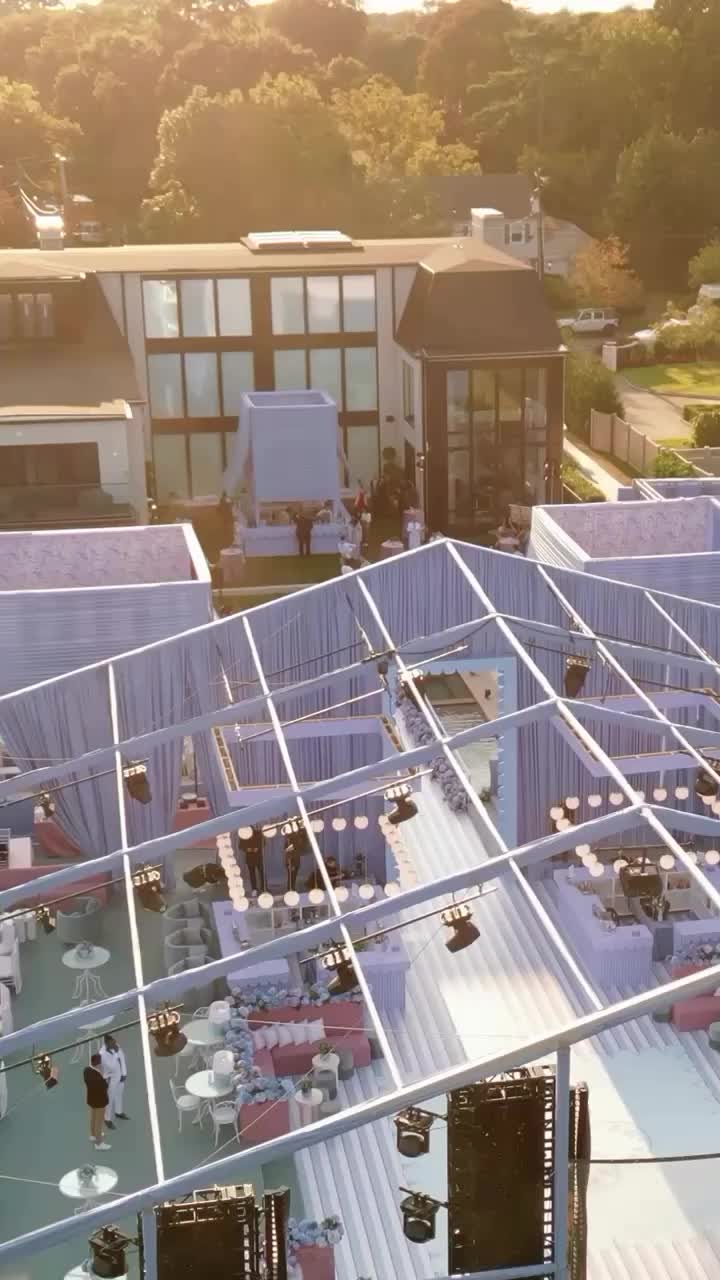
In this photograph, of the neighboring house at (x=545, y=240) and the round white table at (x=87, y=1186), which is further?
the neighboring house at (x=545, y=240)

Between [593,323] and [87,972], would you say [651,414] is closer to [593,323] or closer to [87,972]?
[593,323]

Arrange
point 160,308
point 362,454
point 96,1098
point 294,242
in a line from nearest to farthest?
point 96,1098, point 160,308, point 362,454, point 294,242

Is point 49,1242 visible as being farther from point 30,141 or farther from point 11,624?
point 30,141

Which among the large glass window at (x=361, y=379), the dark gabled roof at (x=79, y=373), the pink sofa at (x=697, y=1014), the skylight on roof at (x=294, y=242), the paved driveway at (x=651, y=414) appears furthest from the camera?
the paved driveway at (x=651, y=414)

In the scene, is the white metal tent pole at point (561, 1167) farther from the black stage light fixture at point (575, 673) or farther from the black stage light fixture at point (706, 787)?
the black stage light fixture at point (575, 673)

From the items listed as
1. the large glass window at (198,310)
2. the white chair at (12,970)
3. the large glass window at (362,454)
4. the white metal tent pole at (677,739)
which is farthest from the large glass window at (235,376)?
the white chair at (12,970)

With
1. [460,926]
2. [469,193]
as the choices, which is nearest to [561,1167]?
[460,926]

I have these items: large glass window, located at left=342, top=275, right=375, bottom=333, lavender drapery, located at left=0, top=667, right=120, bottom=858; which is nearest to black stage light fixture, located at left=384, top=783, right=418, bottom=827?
lavender drapery, located at left=0, top=667, right=120, bottom=858
